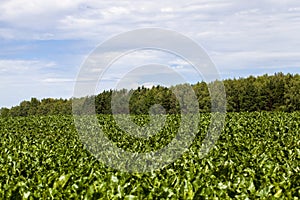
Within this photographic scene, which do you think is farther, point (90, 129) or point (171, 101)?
point (171, 101)

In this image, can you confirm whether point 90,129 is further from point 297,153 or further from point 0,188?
point 0,188

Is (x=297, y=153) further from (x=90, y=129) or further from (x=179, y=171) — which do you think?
(x=90, y=129)

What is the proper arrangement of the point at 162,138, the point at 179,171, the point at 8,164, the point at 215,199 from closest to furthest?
1. the point at 215,199
2. the point at 179,171
3. the point at 8,164
4. the point at 162,138

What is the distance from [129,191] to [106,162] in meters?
5.94

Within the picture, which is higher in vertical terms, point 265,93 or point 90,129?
point 265,93

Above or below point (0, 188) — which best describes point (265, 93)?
above

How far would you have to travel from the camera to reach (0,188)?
891cm

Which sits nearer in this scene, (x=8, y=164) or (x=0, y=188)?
(x=0, y=188)

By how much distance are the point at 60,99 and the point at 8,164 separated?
→ 319 ft

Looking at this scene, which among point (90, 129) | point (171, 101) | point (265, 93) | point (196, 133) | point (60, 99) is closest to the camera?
point (196, 133)

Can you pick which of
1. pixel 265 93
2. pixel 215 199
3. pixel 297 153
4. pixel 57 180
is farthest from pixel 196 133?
pixel 265 93

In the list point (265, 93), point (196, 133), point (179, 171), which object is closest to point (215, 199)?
point (179, 171)

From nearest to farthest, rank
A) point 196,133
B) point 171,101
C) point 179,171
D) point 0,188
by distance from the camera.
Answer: point 0,188
point 179,171
point 196,133
point 171,101

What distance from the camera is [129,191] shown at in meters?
8.30
